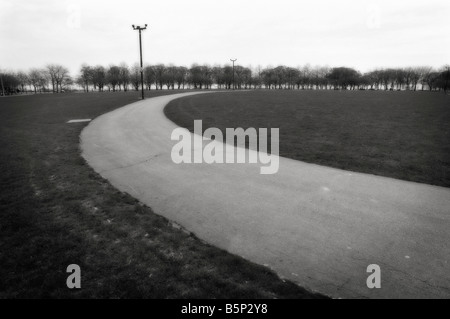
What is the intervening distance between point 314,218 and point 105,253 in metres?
4.01

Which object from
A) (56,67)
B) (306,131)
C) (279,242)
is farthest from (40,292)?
(56,67)

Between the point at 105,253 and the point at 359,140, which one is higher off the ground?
the point at 359,140

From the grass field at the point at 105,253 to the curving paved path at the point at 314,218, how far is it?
435 millimetres

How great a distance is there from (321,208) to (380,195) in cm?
180

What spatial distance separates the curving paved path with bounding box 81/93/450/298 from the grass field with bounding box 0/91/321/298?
43cm

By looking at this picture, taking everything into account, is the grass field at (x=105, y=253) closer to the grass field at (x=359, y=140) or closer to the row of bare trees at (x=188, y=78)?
the grass field at (x=359, y=140)

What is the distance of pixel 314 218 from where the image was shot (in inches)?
213

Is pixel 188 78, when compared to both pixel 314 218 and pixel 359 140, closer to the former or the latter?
pixel 359 140

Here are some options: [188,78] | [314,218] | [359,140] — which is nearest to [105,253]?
[314,218]

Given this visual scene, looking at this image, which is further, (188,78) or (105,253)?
(188,78)

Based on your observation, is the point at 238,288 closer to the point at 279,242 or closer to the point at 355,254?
the point at 279,242

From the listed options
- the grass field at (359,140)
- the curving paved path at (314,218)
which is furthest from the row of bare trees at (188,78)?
the curving paved path at (314,218)

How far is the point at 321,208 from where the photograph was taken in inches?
229

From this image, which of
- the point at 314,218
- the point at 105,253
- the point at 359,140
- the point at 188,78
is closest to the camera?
the point at 105,253
